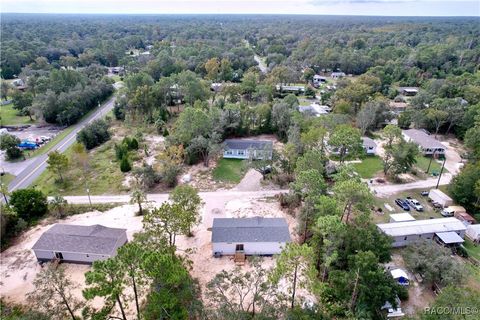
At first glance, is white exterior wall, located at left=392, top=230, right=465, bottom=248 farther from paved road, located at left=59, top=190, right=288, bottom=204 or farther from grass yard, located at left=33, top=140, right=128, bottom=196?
grass yard, located at left=33, top=140, right=128, bottom=196

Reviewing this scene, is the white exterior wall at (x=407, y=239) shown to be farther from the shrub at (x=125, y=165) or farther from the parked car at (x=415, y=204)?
the shrub at (x=125, y=165)

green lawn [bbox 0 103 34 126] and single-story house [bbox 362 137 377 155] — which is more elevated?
single-story house [bbox 362 137 377 155]

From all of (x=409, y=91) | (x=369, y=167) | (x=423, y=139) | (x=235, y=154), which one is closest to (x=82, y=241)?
(x=235, y=154)

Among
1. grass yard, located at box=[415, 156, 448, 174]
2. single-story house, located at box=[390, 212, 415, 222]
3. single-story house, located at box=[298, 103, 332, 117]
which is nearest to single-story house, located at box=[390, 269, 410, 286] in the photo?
single-story house, located at box=[390, 212, 415, 222]

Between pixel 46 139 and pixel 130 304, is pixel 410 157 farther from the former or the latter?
pixel 46 139

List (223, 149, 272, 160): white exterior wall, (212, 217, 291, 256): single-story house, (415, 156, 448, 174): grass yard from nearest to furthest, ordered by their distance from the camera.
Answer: (212, 217, 291, 256): single-story house → (415, 156, 448, 174): grass yard → (223, 149, 272, 160): white exterior wall
